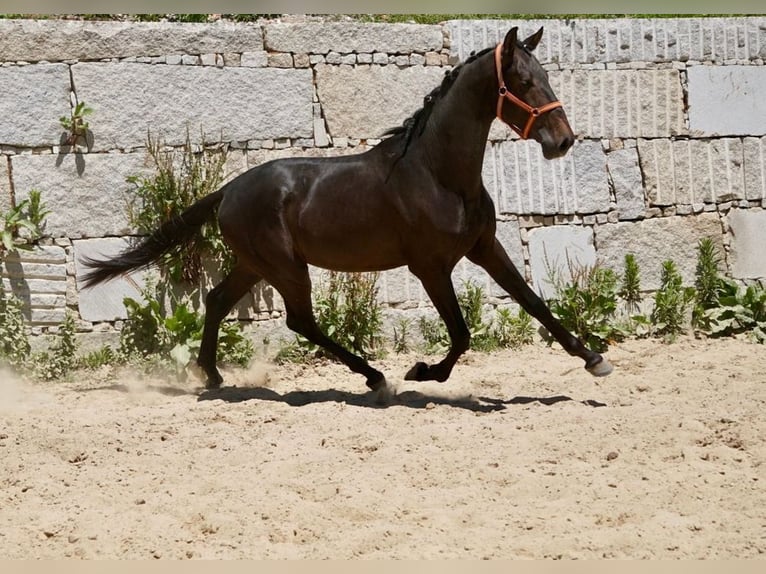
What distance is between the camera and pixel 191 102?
8094mm

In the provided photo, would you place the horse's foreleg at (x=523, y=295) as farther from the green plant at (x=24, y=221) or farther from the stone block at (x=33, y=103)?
the stone block at (x=33, y=103)

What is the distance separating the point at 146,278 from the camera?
8047 millimetres

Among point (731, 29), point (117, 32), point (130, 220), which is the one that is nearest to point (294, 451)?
point (130, 220)

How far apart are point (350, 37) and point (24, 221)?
2.90m

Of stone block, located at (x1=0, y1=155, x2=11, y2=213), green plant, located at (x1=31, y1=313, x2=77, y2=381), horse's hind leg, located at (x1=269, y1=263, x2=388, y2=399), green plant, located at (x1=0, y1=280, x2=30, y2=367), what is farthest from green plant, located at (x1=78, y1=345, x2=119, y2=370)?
horse's hind leg, located at (x1=269, y1=263, x2=388, y2=399)

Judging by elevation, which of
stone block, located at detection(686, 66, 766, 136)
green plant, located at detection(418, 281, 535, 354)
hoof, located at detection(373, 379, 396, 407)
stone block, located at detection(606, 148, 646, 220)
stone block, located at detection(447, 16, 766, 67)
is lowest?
hoof, located at detection(373, 379, 396, 407)

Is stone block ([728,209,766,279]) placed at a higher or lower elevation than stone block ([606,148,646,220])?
lower

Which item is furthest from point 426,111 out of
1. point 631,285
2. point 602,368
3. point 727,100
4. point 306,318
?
point 727,100

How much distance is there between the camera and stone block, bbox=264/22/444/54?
8.18m

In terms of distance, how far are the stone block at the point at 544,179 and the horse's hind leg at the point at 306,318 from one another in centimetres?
233

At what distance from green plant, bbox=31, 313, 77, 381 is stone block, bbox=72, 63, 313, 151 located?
1427mm

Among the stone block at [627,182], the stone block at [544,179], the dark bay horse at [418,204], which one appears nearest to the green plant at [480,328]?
the stone block at [544,179]

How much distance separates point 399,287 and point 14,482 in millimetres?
3980

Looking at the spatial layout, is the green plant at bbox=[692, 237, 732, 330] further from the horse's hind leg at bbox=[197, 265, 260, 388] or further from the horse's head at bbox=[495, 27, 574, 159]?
the horse's hind leg at bbox=[197, 265, 260, 388]
